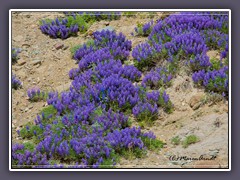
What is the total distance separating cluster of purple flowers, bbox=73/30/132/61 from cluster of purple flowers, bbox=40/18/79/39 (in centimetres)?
61

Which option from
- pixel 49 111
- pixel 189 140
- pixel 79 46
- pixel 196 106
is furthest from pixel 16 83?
pixel 189 140

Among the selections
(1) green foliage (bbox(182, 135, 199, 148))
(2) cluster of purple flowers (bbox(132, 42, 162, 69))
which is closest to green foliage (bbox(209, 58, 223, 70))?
(2) cluster of purple flowers (bbox(132, 42, 162, 69))

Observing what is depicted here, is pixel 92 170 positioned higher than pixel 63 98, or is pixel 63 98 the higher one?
pixel 63 98

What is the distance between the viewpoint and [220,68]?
444 inches

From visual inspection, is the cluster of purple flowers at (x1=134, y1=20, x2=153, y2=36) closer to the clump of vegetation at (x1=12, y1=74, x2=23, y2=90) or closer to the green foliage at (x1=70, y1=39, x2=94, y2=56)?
the green foliage at (x1=70, y1=39, x2=94, y2=56)

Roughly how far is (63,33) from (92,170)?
4.35 meters

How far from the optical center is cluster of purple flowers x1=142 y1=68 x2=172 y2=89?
1154cm

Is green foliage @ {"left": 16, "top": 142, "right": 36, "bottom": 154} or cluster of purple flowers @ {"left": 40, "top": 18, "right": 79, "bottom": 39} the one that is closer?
green foliage @ {"left": 16, "top": 142, "right": 36, "bottom": 154}

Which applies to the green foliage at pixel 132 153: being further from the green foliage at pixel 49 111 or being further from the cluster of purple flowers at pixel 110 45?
the cluster of purple flowers at pixel 110 45

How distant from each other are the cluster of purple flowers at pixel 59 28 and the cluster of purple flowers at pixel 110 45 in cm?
61

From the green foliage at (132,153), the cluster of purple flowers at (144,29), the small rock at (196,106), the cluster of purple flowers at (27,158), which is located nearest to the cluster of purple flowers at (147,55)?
the cluster of purple flowers at (144,29)

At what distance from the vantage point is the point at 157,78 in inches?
456
